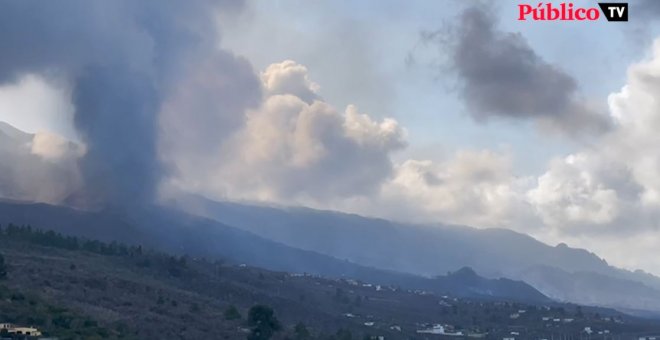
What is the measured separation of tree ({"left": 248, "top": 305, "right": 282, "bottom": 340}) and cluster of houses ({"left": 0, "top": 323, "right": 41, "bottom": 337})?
2921cm

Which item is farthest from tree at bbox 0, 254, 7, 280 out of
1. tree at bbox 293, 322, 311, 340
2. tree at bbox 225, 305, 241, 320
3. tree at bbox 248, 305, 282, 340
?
tree at bbox 293, 322, 311, 340

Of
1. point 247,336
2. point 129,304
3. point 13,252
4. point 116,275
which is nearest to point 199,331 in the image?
point 247,336

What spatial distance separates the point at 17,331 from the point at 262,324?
33297 mm

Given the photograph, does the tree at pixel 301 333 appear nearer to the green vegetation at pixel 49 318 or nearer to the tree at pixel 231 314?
the tree at pixel 231 314

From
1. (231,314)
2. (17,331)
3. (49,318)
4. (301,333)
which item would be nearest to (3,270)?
(231,314)

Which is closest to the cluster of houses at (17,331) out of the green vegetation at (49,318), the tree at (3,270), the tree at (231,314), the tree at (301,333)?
the green vegetation at (49,318)

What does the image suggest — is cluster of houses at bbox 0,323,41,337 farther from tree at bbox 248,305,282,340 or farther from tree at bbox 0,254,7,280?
tree at bbox 0,254,7,280

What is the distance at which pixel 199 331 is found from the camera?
133625 mm

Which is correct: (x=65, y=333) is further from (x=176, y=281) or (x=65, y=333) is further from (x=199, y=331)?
(x=176, y=281)

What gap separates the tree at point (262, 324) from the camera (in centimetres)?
12812

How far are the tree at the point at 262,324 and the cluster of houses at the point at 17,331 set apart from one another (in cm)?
2921

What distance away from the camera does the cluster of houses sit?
101750 mm

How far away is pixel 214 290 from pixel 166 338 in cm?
7409

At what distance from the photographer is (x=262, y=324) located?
5074 inches
